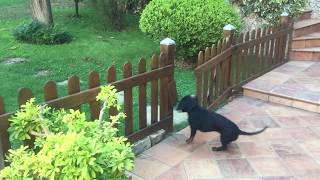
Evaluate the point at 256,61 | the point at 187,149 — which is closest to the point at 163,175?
the point at 187,149

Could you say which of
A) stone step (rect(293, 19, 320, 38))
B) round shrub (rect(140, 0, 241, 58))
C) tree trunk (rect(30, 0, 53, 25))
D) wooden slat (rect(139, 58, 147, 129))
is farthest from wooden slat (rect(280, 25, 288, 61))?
tree trunk (rect(30, 0, 53, 25))

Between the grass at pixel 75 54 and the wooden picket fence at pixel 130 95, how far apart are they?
Result: 52 cm

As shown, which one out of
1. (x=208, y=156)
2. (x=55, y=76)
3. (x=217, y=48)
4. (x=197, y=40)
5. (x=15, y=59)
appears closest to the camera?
(x=208, y=156)

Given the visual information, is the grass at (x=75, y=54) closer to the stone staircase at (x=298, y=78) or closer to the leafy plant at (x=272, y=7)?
the stone staircase at (x=298, y=78)

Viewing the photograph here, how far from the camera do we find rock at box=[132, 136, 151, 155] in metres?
3.40

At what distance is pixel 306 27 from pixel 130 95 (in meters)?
5.25

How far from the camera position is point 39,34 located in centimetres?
704

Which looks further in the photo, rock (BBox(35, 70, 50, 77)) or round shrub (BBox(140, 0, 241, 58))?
round shrub (BBox(140, 0, 241, 58))

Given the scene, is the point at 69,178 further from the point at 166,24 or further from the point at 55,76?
the point at 166,24

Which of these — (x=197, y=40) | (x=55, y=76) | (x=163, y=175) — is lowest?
(x=163, y=175)

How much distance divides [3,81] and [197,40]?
294 cm

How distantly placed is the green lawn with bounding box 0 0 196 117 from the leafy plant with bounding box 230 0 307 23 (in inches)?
80.9

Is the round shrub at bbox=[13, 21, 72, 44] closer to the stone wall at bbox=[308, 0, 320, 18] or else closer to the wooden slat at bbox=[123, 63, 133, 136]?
the wooden slat at bbox=[123, 63, 133, 136]

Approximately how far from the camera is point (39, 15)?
7629mm
